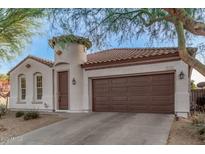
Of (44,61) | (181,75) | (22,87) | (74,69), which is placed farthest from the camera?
(22,87)

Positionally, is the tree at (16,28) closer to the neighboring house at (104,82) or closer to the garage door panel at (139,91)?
the neighboring house at (104,82)

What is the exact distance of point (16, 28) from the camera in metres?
12.6

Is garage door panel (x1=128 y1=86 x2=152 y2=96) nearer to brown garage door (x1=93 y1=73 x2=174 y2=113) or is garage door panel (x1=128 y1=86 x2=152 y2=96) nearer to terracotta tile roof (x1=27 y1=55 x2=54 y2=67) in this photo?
brown garage door (x1=93 y1=73 x2=174 y2=113)

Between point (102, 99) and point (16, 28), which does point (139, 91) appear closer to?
point (102, 99)

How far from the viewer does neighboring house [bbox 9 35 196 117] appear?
476 inches

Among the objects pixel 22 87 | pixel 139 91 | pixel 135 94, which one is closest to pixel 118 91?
pixel 135 94

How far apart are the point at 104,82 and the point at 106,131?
17.8ft

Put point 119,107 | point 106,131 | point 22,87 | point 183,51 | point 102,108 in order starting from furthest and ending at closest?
point 22,87, point 102,108, point 119,107, point 106,131, point 183,51

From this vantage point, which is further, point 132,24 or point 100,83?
point 100,83

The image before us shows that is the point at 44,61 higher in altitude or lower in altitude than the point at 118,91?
higher

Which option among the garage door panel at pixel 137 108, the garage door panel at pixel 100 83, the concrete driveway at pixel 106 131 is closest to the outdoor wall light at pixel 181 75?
the concrete driveway at pixel 106 131
